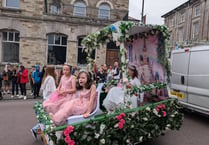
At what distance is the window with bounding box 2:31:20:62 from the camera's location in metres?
13.4

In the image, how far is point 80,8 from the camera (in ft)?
60.0

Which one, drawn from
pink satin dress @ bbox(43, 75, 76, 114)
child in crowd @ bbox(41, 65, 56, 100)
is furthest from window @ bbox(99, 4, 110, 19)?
pink satin dress @ bbox(43, 75, 76, 114)

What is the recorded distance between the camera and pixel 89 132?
9.99 ft

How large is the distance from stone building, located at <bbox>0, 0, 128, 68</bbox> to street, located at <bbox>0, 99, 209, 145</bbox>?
24.0 feet

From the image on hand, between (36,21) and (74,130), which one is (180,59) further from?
(36,21)

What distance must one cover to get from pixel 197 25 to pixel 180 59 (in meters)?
26.1

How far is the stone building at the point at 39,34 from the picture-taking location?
13078 millimetres

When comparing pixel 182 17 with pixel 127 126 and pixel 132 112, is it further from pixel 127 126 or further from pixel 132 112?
pixel 127 126

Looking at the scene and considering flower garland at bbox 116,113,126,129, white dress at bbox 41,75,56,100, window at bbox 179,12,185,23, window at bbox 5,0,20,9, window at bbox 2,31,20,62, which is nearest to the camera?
flower garland at bbox 116,113,126,129

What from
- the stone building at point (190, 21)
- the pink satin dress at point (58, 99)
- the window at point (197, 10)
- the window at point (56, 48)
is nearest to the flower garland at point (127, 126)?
the pink satin dress at point (58, 99)

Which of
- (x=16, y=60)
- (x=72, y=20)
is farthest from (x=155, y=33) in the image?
(x=16, y=60)

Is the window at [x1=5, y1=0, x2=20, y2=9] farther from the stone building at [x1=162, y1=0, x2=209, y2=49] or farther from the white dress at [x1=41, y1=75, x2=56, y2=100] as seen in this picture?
the stone building at [x1=162, y1=0, x2=209, y2=49]

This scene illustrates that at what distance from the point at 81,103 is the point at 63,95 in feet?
2.09

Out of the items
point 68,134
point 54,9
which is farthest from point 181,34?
point 68,134
